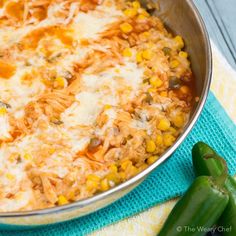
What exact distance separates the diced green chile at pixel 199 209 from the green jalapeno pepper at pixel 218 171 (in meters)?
0.14

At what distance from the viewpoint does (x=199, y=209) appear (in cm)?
414

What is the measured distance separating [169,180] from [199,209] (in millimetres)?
506

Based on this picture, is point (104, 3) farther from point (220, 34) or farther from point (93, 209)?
point (93, 209)

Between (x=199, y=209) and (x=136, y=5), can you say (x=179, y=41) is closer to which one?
(x=136, y=5)

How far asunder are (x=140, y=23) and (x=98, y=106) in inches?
44.3

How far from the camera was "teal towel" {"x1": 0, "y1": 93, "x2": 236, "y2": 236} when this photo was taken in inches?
170

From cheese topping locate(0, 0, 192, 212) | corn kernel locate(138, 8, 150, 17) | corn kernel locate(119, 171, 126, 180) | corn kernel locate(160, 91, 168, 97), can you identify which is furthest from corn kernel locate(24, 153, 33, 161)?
corn kernel locate(138, 8, 150, 17)

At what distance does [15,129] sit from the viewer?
4441 mm

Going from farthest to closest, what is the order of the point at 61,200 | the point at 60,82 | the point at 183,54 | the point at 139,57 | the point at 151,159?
the point at 183,54 < the point at 139,57 < the point at 60,82 < the point at 151,159 < the point at 61,200

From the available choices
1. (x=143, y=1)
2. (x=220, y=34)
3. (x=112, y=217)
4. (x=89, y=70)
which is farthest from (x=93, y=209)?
(x=220, y=34)

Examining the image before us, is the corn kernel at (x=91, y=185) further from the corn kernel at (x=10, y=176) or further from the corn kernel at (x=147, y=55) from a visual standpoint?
the corn kernel at (x=147, y=55)

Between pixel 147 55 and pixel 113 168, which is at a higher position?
pixel 147 55

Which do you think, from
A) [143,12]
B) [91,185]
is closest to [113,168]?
[91,185]

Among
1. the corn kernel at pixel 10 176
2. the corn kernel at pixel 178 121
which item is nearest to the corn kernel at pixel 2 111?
the corn kernel at pixel 10 176
